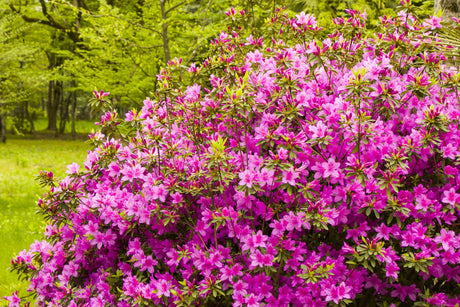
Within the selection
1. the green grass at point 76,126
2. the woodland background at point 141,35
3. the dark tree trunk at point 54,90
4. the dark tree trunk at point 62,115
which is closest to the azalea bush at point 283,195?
the woodland background at point 141,35

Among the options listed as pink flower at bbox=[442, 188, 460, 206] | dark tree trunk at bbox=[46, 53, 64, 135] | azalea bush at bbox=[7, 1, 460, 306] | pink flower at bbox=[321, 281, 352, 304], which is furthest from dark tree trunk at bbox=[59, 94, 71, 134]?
pink flower at bbox=[442, 188, 460, 206]

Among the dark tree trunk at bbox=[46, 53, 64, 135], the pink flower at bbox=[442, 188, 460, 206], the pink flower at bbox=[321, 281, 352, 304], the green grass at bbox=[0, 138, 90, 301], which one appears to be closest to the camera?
the pink flower at bbox=[321, 281, 352, 304]

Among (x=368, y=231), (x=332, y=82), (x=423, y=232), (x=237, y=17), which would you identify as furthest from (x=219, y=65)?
(x=423, y=232)

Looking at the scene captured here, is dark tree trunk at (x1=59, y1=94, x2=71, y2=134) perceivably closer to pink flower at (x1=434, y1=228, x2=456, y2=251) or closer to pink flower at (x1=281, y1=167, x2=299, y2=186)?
pink flower at (x1=281, y1=167, x2=299, y2=186)

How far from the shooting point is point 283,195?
2.59m

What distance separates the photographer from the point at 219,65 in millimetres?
2994

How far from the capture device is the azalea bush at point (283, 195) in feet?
7.93

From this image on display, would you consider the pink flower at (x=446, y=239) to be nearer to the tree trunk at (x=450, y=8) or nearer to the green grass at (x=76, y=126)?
the tree trunk at (x=450, y=8)

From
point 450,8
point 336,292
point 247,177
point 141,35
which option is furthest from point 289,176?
point 141,35

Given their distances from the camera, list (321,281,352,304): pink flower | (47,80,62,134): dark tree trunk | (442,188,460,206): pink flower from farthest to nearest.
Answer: (47,80,62,134): dark tree trunk → (442,188,460,206): pink flower → (321,281,352,304): pink flower

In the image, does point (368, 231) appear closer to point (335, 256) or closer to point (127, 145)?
point (335, 256)

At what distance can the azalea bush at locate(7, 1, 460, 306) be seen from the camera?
242 cm

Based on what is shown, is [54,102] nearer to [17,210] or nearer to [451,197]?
[17,210]

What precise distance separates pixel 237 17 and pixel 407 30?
1.56m
